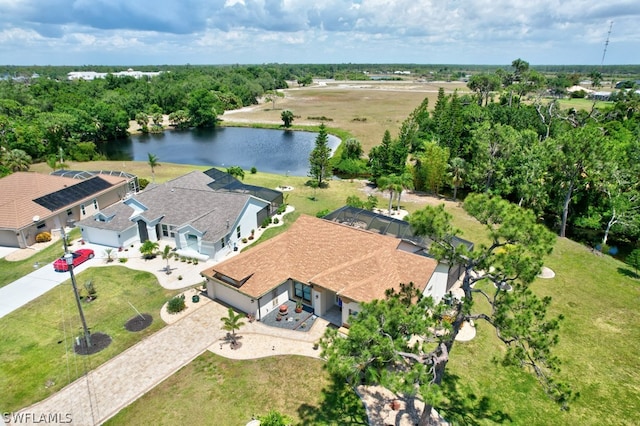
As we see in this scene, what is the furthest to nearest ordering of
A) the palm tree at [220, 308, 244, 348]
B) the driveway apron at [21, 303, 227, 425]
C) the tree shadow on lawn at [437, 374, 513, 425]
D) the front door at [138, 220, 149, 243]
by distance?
the front door at [138, 220, 149, 243]
the palm tree at [220, 308, 244, 348]
the driveway apron at [21, 303, 227, 425]
the tree shadow on lawn at [437, 374, 513, 425]

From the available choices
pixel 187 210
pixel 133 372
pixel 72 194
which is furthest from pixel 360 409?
pixel 72 194

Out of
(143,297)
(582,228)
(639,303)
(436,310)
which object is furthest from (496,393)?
(582,228)

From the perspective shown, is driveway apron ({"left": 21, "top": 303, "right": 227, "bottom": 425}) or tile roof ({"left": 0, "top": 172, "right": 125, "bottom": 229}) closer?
driveway apron ({"left": 21, "top": 303, "right": 227, "bottom": 425})

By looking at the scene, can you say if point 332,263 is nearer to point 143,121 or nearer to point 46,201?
point 46,201

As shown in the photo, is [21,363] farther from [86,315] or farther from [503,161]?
[503,161]

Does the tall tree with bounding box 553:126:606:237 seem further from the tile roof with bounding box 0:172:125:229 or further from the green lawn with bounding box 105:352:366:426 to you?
the tile roof with bounding box 0:172:125:229

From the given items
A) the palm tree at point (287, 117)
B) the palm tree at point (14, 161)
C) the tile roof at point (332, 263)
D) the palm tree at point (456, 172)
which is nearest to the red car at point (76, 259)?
the tile roof at point (332, 263)

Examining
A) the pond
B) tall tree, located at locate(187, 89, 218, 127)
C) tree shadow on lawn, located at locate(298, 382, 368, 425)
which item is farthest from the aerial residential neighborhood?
tall tree, located at locate(187, 89, 218, 127)
